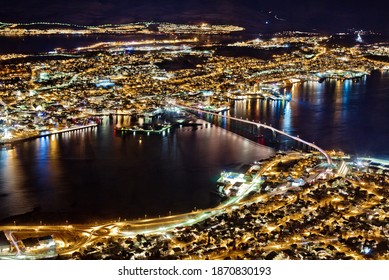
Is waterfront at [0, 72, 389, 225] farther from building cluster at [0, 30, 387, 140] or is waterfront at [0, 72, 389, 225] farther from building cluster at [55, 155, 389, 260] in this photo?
building cluster at [0, 30, 387, 140]

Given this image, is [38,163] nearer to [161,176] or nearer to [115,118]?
[161,176]

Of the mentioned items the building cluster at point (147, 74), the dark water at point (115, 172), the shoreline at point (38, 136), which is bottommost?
the dark water at point (115, 172)

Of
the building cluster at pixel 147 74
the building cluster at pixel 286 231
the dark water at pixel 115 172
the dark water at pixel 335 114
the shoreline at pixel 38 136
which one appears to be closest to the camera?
the building cluster at pixel 286 231

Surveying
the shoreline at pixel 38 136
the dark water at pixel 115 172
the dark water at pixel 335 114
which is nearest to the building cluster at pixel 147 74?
the shoreline at pixel 38 136

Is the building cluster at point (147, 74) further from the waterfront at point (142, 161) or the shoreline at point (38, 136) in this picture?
the waterfront at point (142, 161)

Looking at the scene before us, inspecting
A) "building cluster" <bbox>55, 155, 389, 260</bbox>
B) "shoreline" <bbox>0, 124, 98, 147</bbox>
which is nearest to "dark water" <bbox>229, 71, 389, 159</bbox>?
"building cluster" <bbox>55, 155, 389, 260</bbox>

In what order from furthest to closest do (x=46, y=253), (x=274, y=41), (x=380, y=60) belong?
(x=274, y=41)
(x=380, y=60)
(x=46, y=253)

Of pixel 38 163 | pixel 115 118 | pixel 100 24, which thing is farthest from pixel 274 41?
pixel 38 163

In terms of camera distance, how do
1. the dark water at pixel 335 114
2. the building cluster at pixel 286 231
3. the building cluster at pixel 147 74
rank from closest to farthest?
1. the building cluster at pixel 286 231
2. the dark water at pixel 335 114
3. the building cluster at pixel 147 74
